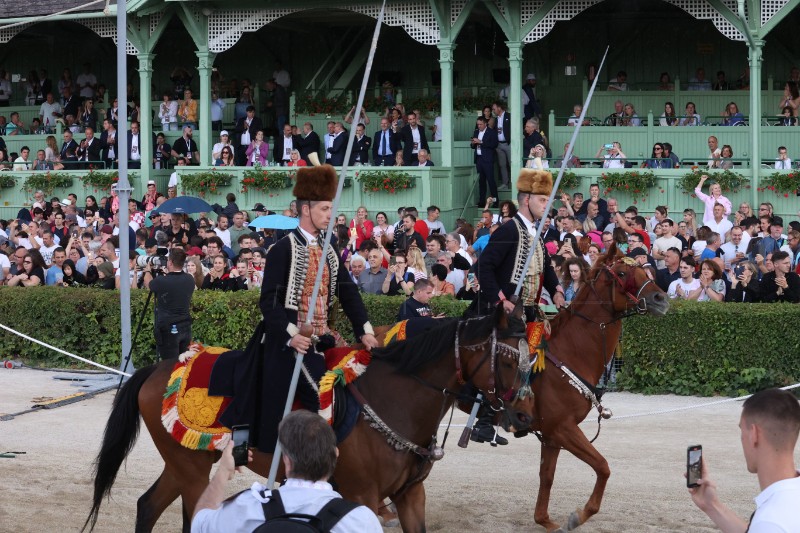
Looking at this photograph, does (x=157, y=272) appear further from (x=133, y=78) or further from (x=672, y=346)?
(x=133, y=78)

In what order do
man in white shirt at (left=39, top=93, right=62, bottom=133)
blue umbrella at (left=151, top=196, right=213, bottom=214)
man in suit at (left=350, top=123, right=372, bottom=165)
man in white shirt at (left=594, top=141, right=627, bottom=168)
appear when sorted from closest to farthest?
blue umbrella at (left=151, top=196, right=213, bottom=214) < man in white shirt at (left=594, top=141, right=627, bottom=168) < man in suit at (left=350, top=123, right=372, bottom=165) < man in white shirt at (left=39, top=93, right=62, bottom=133)

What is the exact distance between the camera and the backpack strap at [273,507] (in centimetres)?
415

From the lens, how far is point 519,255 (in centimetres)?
898

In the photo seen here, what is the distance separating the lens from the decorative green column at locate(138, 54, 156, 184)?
78.3ft

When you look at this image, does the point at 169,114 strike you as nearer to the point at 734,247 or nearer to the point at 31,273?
the point at 31,273

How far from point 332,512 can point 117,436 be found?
406 centimetres

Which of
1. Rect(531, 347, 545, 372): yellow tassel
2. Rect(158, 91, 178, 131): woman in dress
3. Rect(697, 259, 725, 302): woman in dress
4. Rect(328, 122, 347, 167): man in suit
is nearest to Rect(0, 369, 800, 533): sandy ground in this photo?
Rect(531, 347, 545, 372): yellow tassel

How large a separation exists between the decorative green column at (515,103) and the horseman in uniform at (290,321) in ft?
44.6

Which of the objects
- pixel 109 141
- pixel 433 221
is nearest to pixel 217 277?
pixel 433 221

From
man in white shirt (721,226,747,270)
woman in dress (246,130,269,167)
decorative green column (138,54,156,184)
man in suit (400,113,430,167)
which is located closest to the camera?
man in white shirt (721,226,747,270)

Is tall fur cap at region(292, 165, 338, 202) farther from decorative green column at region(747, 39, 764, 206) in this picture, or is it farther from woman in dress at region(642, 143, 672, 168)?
woman in dress at region(642, 143, 672, 168)

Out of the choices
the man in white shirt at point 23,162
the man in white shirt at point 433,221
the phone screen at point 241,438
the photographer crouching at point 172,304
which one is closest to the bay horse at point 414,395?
the phone screen at point 241,438

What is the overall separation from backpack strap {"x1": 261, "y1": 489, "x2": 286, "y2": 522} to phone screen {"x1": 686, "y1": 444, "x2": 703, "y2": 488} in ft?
4.51

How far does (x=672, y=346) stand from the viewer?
43.8 feet
